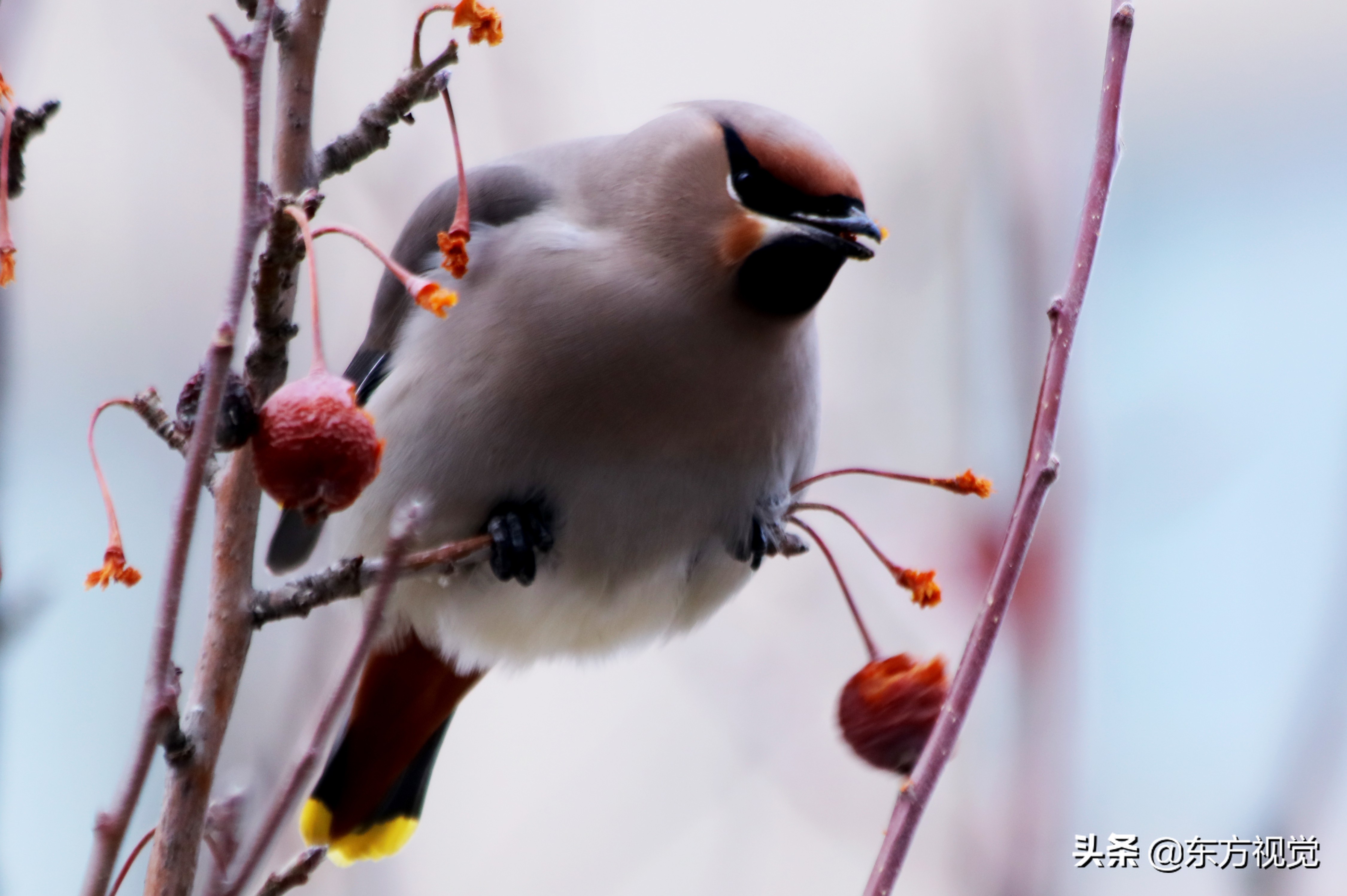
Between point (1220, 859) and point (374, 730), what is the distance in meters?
1.53

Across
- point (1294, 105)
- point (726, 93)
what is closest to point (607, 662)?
point (726, 93)

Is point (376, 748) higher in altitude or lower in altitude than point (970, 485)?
higher

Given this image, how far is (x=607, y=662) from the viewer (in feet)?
9.38

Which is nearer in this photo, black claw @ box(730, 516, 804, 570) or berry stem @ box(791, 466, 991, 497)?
berry stem @ box(791, 466, 991, 497)

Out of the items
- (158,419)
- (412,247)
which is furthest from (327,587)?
(412,247)

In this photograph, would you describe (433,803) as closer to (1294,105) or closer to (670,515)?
(670,515)

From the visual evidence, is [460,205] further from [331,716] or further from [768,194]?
[768,194]

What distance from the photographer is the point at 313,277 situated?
4.41 feet

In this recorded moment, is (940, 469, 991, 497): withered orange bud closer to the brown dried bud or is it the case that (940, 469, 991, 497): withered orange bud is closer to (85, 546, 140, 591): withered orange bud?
the brown dried bud

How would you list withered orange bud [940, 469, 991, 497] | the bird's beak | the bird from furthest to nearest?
the bird → the bird's beak → withered orange bud [940, 469, 991, 497]

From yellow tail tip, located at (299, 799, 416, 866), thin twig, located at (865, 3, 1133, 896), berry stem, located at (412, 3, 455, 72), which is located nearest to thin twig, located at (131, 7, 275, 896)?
berry stem, located at (412, 3, 455, 72)

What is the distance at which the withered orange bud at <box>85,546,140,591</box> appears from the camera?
134 centimetres

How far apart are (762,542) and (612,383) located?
0.43 meters

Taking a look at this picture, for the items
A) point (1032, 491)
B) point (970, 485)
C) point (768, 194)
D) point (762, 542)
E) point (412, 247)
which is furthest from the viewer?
point (412, 247)
